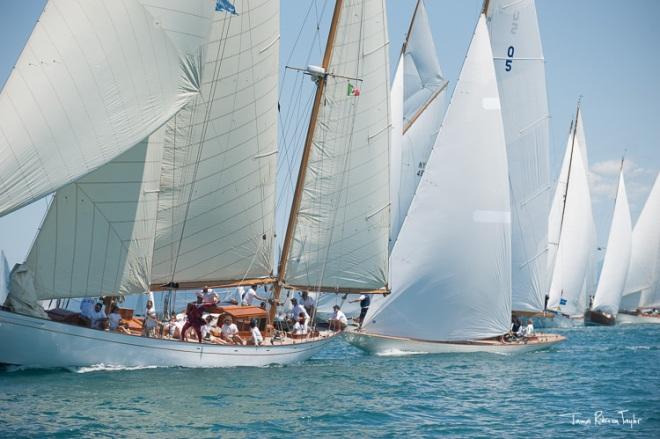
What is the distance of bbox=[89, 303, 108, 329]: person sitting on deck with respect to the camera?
87.6 ft

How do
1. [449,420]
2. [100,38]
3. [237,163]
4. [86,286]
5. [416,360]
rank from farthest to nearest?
[416,360], [237,163], [86,286], [100,38], [449,420]

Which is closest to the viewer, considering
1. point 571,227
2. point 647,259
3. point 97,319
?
point 97,319

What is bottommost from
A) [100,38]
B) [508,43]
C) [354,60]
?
[100,38]

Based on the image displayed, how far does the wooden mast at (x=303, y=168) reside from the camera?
111ft

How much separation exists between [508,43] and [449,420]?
2324 centimetres

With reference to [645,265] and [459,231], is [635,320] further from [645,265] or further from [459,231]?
[459,231]

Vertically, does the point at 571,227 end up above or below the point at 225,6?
below

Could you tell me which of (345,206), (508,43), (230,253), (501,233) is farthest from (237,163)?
(508,43)

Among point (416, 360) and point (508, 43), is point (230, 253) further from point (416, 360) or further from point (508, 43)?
point (508, 43)

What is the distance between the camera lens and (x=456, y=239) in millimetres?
35438

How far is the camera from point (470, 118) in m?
35.8

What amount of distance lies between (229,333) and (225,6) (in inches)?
433

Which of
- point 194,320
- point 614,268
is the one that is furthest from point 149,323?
point 614,268
